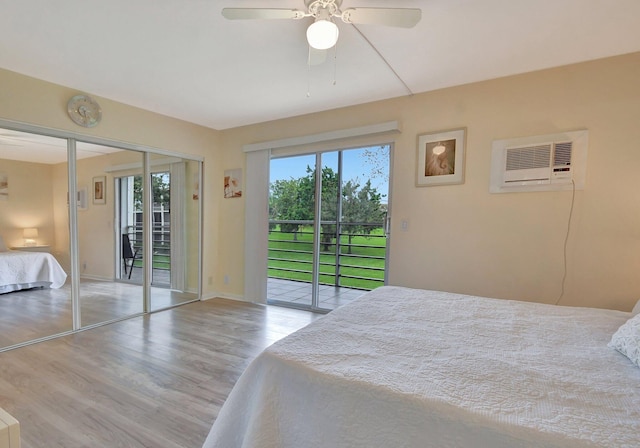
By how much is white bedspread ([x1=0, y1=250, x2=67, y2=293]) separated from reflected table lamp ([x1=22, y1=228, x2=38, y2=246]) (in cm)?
12

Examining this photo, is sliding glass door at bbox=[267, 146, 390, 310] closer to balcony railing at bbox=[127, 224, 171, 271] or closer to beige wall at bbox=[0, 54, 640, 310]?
beige wall at bbox=[0, 54, 640, 310]

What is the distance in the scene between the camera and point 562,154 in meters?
2.39

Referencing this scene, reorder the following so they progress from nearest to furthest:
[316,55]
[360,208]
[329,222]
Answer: [316,55] → [360,208] → [329,222]

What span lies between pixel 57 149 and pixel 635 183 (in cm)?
500

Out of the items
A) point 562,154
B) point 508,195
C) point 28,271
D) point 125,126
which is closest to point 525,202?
point 508,195

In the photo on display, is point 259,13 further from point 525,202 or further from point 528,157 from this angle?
point 525,202

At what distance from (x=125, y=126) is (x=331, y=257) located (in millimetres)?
3124

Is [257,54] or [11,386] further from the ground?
[257,54]

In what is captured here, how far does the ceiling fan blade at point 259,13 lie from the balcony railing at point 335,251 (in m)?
2.61

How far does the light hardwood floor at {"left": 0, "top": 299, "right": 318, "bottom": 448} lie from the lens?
5.33 ft

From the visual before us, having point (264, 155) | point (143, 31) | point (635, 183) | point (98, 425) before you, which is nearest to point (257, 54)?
point (143, 31)

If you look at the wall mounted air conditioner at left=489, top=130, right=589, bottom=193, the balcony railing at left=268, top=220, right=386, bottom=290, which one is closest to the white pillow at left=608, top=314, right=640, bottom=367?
the wall mounted air conditioner at left=489, top=130, right=589, bottom=193

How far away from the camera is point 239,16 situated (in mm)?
1553

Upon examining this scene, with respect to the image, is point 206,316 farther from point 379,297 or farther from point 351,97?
point 351,97
